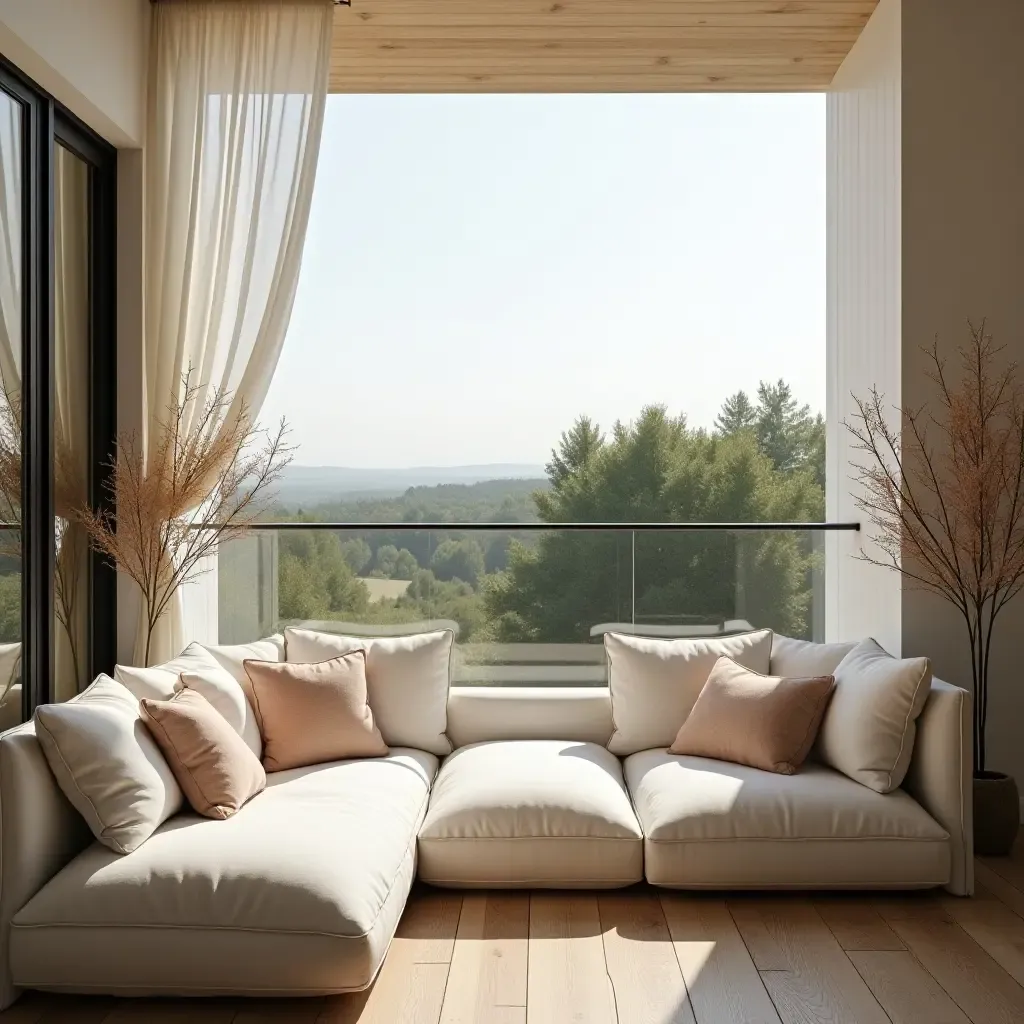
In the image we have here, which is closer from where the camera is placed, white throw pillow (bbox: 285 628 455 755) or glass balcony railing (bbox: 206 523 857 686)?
white throw pillow (bbox: 285 628 455 755)

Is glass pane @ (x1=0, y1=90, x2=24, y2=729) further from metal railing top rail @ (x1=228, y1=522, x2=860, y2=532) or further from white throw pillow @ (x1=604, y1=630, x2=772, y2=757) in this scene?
white throw pillow @ (x1=604, y1=630, x2=772, y2=757)

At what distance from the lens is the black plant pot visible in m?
3.61

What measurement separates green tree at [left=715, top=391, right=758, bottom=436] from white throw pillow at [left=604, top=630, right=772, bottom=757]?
760cm

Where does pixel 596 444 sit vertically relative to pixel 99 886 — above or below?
above

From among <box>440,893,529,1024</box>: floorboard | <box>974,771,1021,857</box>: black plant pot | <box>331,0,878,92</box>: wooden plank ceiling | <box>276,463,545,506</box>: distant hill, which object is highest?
<box>331,0,878,92</box>: wooden plank ceiling

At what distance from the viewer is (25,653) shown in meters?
3.44

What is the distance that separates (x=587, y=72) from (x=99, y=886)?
12.0 ft

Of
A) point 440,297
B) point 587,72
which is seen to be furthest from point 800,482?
point 587,72

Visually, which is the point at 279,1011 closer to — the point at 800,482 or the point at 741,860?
the point at 741,860

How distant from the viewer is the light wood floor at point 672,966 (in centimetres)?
247

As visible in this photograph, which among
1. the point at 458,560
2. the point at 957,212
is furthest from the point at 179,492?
the point at 957,212

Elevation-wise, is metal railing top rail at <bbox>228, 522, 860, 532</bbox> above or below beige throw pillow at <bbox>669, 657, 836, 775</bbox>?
above

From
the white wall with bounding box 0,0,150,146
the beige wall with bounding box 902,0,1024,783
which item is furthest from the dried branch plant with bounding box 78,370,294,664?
the beige wall with bounding box 902,0,1024,783

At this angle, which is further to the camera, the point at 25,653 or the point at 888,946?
the point at 25,653
